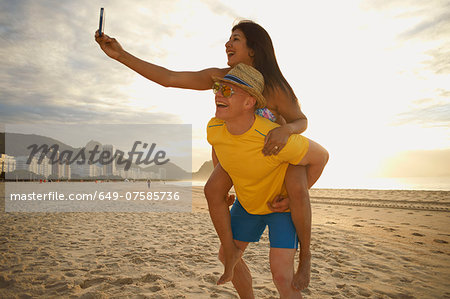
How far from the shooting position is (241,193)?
6.70ft


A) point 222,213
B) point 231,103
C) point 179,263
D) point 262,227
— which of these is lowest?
point 179,263

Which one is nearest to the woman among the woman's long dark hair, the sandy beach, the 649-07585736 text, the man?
the woman's long dark hair

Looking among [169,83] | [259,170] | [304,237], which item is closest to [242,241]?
[304,237]

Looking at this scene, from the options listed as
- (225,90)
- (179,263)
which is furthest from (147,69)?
(179,263)

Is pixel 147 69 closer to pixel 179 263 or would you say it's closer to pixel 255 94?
pixel 255 94

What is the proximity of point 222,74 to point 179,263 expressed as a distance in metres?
3.59

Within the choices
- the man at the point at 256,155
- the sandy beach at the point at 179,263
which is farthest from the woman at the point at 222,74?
the sandy beach at the point at 179,263

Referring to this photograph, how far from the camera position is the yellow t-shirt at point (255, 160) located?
1.73m

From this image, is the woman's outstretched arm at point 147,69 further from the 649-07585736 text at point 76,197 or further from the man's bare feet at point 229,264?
the 649-07585736 text at point 76,197

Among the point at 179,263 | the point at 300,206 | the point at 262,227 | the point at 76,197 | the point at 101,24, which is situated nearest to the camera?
the point at 300,206

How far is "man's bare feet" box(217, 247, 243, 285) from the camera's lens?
6.61 ft

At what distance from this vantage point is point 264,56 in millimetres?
2037

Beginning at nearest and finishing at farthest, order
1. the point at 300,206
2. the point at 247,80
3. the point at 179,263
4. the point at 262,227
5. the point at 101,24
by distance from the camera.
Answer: the point at 247,80 → the point at 300,206 → the point at 101,24 → the point at 262,227 → the point at 179,263

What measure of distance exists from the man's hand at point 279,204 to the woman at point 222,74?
5cm
